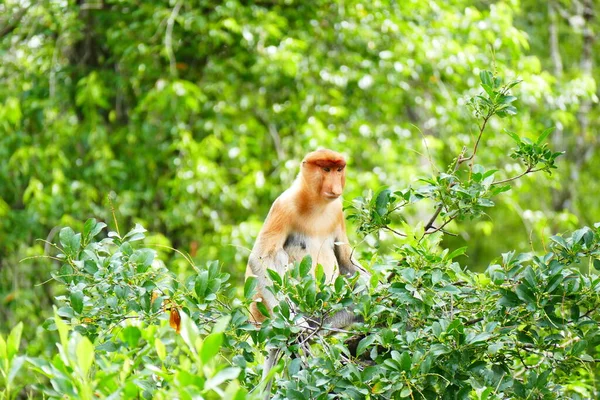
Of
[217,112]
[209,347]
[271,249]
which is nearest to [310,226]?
[271,249]

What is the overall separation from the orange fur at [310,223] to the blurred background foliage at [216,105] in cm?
198

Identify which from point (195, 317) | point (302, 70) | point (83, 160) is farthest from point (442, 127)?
point (195, 317)

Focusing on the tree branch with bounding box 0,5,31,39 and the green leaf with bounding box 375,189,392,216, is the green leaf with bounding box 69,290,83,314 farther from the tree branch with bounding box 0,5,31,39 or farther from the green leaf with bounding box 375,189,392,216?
the tree branch with bounding box 0,5,31,39

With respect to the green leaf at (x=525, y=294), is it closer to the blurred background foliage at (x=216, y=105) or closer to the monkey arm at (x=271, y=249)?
the monkey arm at (x=271, y=249)

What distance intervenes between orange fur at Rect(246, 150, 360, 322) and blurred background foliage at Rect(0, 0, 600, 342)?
77.8 inches

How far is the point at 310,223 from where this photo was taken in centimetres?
350

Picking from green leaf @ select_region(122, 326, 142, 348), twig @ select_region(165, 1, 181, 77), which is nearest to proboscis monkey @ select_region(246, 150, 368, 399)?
green leaf @ select_region(122, 326, 142, 348)

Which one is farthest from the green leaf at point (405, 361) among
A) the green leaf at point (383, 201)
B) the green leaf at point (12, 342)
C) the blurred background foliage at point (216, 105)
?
the blurred background foliage at point (216, 105)

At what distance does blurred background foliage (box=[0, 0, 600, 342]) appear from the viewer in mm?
5816

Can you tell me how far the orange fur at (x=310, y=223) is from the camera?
3.32 m

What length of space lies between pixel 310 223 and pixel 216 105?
Answer: 3.16m

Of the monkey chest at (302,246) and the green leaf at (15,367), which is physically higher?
the green leaf at (15,367)

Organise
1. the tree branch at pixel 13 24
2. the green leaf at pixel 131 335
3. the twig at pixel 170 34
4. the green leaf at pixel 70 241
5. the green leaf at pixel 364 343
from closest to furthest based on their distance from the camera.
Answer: the green leaf at pixel 131 335
the green leaf at pixel 364 343
the green leaf at pixel 70 241
the twig at pixel 170 34
the tree branch at pixel 13 24

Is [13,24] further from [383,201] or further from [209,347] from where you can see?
[209,347]
